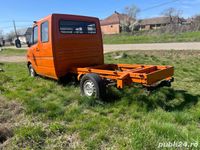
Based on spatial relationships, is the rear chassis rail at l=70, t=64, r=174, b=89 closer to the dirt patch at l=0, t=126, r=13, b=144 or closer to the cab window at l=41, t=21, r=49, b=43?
the cab window at l=41, t=21, r=49, b=43

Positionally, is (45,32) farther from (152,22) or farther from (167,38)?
(152,22)

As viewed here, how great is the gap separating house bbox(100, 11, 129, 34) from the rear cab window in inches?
2865

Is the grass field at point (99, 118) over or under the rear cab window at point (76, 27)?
under

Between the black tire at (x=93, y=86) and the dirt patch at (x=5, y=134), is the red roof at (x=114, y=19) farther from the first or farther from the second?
the dirt patch at (x=5, y=134)

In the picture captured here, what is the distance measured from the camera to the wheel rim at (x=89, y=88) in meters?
5.61

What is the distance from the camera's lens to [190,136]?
3465 millimetres

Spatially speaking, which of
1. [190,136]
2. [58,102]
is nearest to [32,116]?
[58,102]

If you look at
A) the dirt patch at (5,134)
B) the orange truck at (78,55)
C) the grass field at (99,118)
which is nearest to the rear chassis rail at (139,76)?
the orange truck at (78,55)

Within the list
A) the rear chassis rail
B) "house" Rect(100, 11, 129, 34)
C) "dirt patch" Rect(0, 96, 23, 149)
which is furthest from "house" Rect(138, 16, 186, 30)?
"dirt patch" Rect(0, 96, 23, 149)

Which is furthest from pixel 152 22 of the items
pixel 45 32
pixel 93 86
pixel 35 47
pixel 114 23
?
pixel 93 86

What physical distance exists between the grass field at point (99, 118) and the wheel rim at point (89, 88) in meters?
0.24

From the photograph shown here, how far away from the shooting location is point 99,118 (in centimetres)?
444

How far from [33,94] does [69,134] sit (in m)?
2.87

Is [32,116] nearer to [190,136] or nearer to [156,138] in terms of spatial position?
[156,138]
